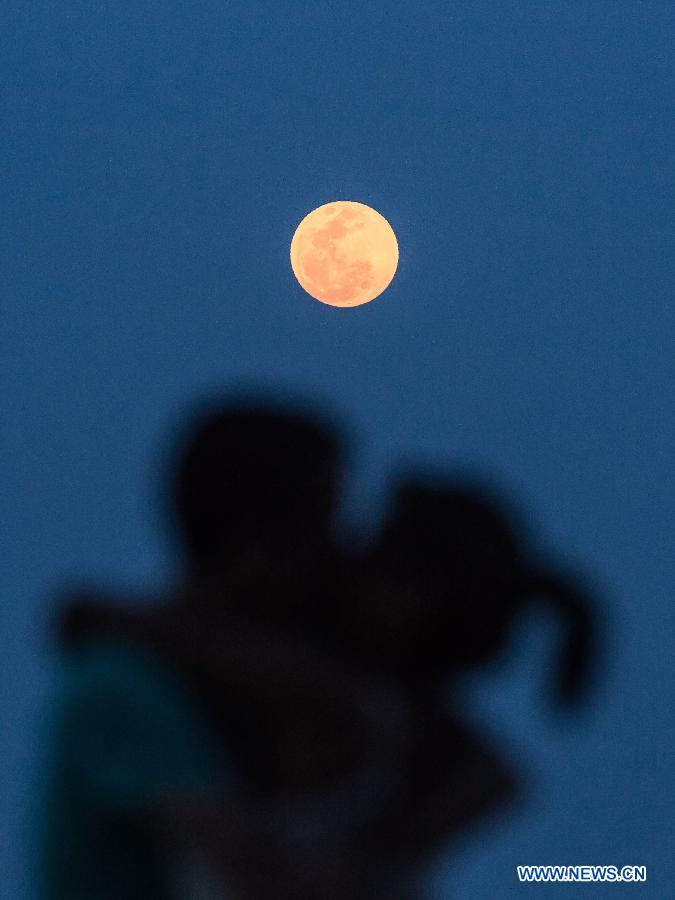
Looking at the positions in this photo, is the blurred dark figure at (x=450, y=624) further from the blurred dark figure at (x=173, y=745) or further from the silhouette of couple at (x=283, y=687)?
the blurred dark figure at (x=173, y=745)

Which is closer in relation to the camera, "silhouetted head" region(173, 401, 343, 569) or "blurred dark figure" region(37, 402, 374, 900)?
"blurred dark figure" region(37, 402, 374, 900)

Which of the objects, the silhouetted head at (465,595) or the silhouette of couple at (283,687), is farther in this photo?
the silhouetted head at (465,595)

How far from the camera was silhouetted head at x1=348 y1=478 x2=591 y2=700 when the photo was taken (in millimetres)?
1043

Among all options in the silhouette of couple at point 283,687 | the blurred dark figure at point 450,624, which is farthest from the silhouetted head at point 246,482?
the blurred dark figure at point 450,624

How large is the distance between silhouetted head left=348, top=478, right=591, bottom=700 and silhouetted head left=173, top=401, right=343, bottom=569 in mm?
126

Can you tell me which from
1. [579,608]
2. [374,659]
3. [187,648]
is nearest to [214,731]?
[187,648]

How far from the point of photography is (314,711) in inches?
36.6

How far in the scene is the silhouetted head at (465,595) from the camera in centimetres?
104

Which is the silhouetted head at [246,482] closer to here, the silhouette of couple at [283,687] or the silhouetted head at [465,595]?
the silhouette of couple at [283,687]

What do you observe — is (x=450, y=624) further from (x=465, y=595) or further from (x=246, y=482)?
(x=246, y=482)

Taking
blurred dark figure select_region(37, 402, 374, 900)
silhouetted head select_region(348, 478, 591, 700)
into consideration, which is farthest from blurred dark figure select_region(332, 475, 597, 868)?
blurred dark figure select_region(37, 402, 374, 900)

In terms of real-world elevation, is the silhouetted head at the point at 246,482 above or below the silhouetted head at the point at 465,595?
above

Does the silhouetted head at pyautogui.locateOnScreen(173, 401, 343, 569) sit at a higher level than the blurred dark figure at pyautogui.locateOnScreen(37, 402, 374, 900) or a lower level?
higher

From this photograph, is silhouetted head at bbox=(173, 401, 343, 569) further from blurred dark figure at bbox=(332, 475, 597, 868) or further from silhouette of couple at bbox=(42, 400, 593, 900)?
blurred dark figure at bbox=(332, 475, 597, 868)
